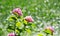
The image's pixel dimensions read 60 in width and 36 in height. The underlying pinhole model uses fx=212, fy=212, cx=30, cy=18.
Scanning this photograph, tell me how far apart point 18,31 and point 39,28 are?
6.90ft

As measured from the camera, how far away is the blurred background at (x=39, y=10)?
12.2 feet

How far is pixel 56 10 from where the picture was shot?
14.2 ft

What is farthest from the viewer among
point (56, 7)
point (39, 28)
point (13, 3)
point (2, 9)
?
point (56, 7)

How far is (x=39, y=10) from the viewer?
14.0 feet

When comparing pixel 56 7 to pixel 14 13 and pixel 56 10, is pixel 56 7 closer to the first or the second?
pixel 56 10

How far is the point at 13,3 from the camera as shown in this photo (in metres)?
4.15

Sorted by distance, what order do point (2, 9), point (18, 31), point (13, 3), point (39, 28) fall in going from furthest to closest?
point (13, 3)
point (2, 9)
point (39, 28)
point (18, 31)

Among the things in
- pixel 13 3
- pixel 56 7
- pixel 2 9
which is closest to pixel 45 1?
pixel 56 7

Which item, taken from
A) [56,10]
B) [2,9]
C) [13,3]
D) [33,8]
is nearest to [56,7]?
[56,10]

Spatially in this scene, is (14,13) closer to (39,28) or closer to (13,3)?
(39,28)

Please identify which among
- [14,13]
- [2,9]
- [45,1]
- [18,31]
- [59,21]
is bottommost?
[18,31]

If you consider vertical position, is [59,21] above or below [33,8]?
below

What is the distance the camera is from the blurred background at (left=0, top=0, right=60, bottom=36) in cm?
372

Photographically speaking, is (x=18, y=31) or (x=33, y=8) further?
(x=33, y=8)
